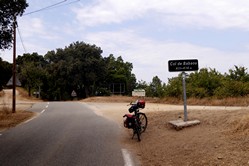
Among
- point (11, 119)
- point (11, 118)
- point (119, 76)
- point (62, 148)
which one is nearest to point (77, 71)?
point (119, 76)

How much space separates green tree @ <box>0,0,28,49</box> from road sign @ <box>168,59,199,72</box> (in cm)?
916

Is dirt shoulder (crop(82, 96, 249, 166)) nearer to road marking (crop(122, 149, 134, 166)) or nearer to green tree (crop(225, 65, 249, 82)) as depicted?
road marking (crop(122, 149, 134, 166))

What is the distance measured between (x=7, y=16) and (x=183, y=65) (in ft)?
32.4

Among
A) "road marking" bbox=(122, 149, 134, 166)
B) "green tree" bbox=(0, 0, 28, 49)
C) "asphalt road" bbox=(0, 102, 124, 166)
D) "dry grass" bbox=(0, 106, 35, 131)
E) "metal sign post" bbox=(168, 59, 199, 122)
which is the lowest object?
"road marking" bbox=(122, 149, 134, 166)

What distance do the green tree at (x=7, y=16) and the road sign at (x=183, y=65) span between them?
9.16 m

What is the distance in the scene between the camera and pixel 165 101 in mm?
36000

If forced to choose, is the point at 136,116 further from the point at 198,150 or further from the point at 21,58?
the point at 21,58

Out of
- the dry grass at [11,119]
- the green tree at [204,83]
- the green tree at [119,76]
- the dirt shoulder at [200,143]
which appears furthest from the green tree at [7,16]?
the green tree at [119,76]

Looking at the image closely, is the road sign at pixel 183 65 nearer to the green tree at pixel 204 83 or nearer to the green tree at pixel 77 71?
the green tree at pixel 204 83

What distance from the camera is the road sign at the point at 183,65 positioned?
40.0ft

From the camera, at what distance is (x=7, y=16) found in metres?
17.5

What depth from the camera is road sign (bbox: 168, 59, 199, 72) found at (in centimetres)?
1218

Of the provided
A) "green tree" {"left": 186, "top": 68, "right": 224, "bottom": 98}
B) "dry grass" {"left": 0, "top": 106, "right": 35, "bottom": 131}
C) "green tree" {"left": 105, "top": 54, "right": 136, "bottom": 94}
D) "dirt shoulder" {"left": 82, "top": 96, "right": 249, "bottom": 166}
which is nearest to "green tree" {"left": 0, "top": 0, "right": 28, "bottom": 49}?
"dry grass" {"left": 0, "top": 106, "right": 35, "bottom": 131}

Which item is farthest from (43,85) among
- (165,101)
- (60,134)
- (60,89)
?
(60,134)
